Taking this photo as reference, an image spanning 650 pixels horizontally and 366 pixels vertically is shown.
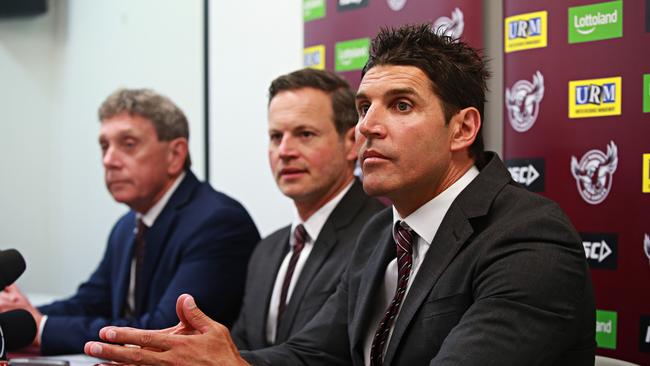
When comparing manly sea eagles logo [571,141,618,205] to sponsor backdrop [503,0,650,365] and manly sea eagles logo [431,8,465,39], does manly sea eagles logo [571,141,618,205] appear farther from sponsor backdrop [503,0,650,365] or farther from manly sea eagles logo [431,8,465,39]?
manly sea eagles logo [431,8,465,39]

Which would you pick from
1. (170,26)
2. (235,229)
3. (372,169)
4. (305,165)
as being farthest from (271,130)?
(170,26)

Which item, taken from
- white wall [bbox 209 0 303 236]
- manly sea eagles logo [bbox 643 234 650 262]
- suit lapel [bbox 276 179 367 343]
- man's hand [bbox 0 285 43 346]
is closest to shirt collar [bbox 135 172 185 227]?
man's hand [bbox 0 285 43 346]

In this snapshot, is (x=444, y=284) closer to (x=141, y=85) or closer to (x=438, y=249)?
(x=438, y=249)

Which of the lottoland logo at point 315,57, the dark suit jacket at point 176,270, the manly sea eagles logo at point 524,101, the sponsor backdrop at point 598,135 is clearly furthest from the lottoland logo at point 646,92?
the dark suit jacket at point 176,270

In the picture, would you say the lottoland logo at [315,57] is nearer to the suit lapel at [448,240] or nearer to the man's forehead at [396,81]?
the man's forehead at [396,81]

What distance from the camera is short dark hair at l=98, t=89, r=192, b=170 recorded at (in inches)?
138

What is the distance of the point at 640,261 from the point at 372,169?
0.96 meters

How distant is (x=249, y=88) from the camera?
14.4 feet

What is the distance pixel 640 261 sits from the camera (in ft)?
8.16

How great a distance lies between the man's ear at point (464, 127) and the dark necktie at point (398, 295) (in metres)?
0.24

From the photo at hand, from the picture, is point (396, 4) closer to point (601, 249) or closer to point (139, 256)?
point (601, 249)

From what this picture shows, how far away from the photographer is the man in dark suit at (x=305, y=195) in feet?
9.04

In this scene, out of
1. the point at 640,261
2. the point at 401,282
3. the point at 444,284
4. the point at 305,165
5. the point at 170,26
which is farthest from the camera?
the point at 170,26

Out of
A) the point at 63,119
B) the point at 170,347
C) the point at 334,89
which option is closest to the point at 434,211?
the point at 170,347
